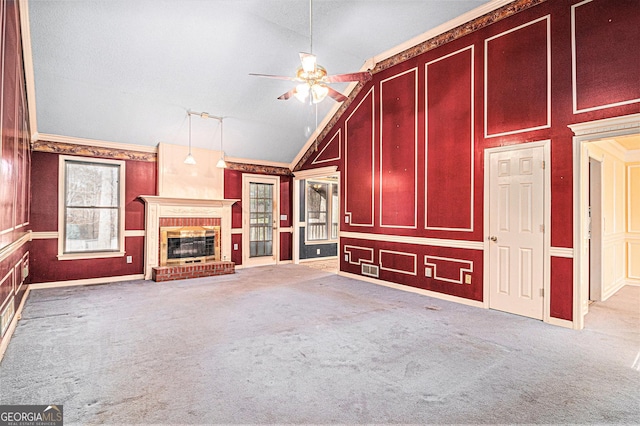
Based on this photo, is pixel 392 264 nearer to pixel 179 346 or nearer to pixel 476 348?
pixel 476 348

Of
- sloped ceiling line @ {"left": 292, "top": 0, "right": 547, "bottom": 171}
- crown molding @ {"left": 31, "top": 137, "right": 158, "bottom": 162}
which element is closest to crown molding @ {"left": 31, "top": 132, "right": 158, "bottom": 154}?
crown molding @ {"left": 31, "top": 137, "right": 158, "bottom": 162}

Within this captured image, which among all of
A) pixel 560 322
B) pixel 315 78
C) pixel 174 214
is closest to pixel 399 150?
pixel 315 78

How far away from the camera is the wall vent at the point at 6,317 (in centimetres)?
259

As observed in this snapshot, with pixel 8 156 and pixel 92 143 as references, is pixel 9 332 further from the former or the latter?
pixel 92 143

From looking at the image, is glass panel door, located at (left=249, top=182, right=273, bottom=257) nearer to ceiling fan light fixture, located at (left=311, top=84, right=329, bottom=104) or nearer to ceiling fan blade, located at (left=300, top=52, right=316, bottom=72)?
ceiling fan light fixture, located at (left=311, top=84, right=329, bottom=104)

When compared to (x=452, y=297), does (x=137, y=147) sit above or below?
above

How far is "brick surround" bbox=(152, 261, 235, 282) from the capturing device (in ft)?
18.9

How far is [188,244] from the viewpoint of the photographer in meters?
6.45

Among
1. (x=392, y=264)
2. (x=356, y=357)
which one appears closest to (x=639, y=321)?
(x=392, y=264)

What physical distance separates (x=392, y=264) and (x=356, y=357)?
2909mm

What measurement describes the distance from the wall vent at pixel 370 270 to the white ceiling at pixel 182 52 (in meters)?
3.35

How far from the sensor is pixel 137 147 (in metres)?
6.00

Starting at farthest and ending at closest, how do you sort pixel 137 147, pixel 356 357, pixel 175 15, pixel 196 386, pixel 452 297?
pixel 137 147 → pixel 452 297 → pixel 175 15 → pixel 356 357 → pixel 196 386

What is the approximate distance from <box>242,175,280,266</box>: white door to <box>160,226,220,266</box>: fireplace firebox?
2.61 feet
